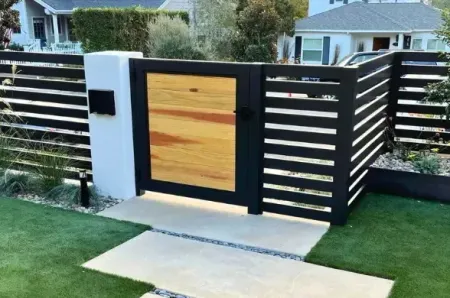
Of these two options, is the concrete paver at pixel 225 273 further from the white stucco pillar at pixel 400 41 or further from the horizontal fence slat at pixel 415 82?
the white stucco pillar at pixel 400 41

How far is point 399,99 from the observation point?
576 centimetres

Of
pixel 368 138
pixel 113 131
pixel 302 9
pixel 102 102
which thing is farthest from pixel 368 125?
pixel 302 9

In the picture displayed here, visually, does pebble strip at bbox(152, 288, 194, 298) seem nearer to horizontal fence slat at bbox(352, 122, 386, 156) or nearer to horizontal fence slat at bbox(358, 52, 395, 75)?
horizontal fence slat at bbox(352, 122, 386, 156)

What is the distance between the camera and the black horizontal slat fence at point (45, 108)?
5.26m

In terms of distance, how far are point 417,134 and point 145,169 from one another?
3.30 metres

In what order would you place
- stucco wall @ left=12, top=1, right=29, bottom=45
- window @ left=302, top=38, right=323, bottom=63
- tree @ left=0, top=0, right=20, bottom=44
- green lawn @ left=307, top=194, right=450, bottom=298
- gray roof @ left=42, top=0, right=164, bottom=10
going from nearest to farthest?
green lawn @ left=307, top=194, right=450, bottom=298
tree @ left=0, top=0, right=20, bottom=44
gray roof @ left=42, top=0, right=164, bottom=10
stucco wall @ left=12, top=1, right=29, bottom=45
window @ left=302, top=38, right=323, bottom=63

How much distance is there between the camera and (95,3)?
83.9 ft

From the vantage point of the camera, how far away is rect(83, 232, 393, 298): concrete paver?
10.7 feet

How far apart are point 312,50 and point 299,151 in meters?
24.5

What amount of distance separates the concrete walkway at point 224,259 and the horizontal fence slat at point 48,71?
1545 millimetres

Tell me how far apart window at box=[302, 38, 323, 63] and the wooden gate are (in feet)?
78.1

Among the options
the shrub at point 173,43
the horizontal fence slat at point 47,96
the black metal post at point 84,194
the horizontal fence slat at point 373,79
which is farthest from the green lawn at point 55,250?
the shrub at point 173,43

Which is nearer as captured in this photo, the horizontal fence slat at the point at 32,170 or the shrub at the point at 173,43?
the horizontal fence slat at the point at 32,170

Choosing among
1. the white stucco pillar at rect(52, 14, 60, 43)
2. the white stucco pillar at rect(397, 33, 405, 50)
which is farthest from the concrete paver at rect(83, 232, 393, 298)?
the white stucco pillar at rect(52, 14, 60, 43)
